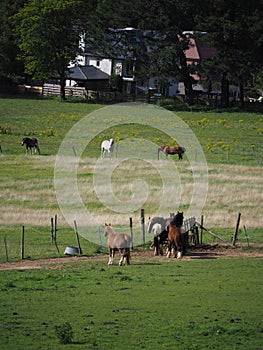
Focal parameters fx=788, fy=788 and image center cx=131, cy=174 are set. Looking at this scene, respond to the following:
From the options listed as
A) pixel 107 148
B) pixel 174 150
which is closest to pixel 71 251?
pixel 174 150

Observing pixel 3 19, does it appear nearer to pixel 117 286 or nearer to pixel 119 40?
pixel 119 40

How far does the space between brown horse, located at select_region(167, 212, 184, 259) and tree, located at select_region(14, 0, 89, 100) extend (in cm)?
6164

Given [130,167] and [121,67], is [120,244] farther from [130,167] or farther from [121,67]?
[121,67]

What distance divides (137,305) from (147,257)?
786cm

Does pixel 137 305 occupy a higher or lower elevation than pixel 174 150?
lower

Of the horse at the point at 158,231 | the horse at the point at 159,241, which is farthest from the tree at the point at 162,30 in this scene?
the horse at the point at 159,241

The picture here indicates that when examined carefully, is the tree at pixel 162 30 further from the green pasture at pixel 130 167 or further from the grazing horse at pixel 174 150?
the grazing horse at pixel 174 150

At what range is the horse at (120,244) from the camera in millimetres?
23562

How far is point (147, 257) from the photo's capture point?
85.4 ft

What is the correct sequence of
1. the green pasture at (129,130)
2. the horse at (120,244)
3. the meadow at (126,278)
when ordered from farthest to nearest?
the green pasture at (129,130), the horse at (120,244), the meadow at (126,278)

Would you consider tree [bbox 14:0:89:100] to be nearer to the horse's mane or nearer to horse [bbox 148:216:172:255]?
horse [bbox 148:216:172:255]

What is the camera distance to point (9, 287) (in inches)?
805

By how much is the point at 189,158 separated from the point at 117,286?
29.9 m

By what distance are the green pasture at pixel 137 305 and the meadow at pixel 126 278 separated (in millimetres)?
24
